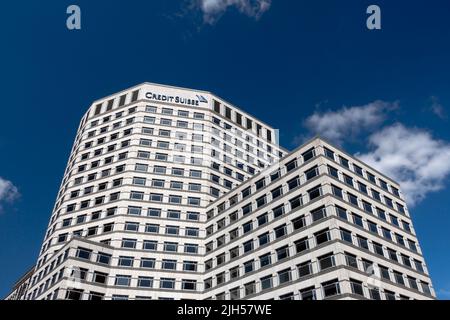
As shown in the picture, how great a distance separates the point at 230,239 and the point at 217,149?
69.9ft

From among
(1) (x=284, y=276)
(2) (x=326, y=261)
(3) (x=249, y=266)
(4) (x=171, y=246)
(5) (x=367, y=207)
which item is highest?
(5) (x=367, y=207)

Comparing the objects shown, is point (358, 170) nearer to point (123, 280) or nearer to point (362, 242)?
point (362, 242)

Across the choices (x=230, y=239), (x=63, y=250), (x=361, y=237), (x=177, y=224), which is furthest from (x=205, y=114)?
(x=361, y=237)

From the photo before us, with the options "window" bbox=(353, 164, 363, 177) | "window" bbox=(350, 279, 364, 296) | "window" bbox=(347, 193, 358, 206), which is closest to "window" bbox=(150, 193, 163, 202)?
"window" bbox=(347, 193, 358, 206)

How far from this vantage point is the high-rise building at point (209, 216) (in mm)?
38781

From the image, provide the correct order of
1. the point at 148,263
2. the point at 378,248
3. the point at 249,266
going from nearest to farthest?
the point at 378,248 → the point at 249,266 → the point at 148,263

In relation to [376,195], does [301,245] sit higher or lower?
lower

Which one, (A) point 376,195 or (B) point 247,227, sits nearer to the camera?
(A) point 376,195

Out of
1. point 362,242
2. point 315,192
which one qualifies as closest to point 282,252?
point 315,192

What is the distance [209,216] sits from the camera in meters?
57.6

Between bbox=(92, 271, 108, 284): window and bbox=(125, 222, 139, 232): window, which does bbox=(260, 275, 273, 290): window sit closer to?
bbox=(92, 271, 108, 284): window

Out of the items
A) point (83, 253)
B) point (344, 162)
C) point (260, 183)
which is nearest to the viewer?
point (344, 162)

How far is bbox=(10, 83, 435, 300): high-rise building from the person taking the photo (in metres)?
38.8
